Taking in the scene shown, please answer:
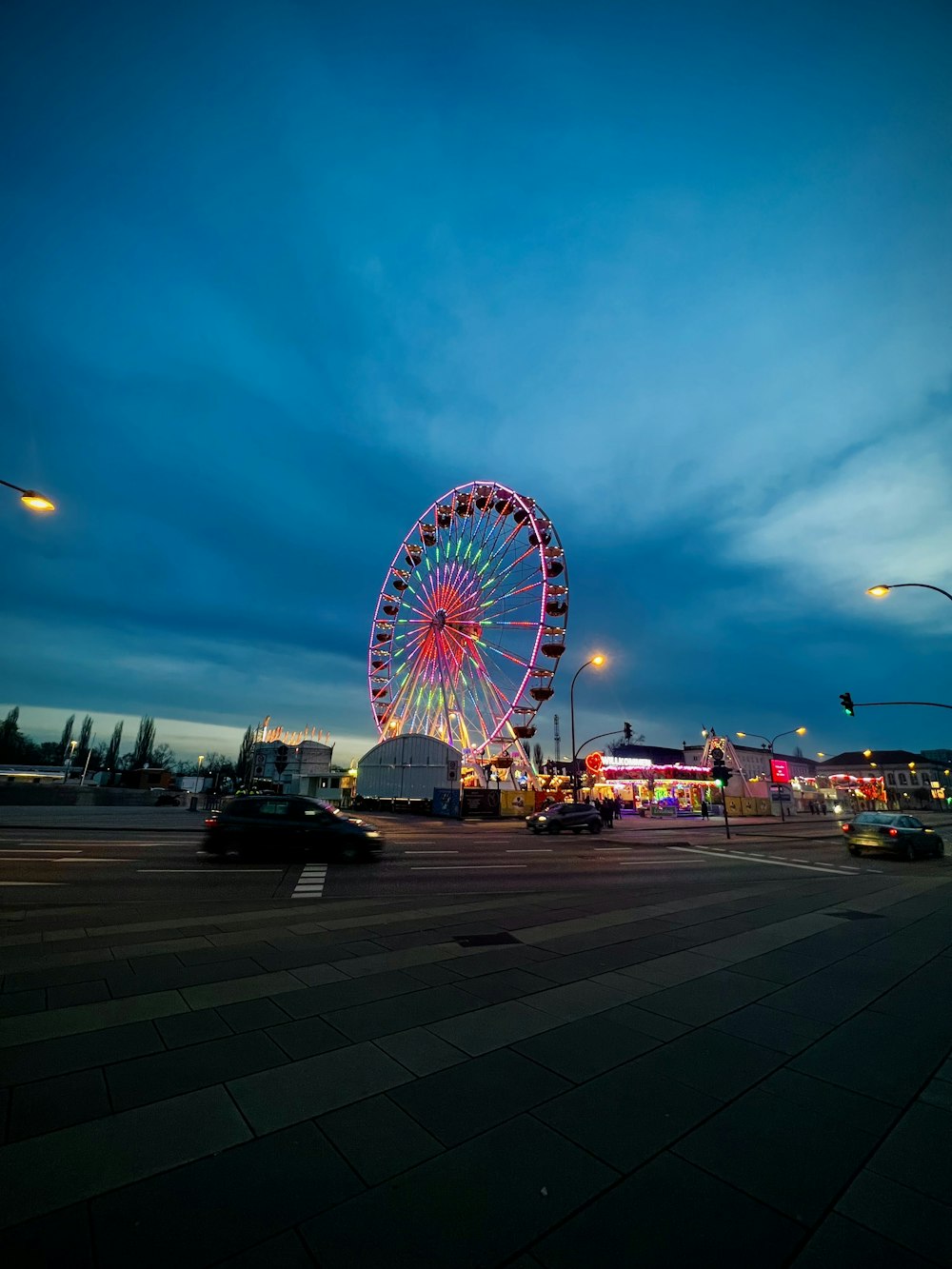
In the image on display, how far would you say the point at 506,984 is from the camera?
586 centimetres

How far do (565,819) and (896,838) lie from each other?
1501 cm

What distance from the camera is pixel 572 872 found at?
48.7 ft

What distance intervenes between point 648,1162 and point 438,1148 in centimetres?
112

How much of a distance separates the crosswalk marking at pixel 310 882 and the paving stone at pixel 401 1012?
5.66 meters

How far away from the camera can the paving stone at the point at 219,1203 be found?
2.39 metres

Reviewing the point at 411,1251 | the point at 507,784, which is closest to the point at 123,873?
the point at 411,1251

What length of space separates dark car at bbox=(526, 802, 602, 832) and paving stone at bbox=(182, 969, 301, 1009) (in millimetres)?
25950

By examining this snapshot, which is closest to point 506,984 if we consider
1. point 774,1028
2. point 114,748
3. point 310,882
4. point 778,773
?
point 774,1028

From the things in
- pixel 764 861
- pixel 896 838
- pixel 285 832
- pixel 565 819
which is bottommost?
pixel 764 861

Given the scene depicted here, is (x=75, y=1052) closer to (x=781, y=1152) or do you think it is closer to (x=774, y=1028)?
(x=781, y=1152)

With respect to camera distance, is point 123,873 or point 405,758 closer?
point 123,873

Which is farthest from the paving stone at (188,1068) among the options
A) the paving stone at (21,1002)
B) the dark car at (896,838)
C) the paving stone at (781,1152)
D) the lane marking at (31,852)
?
the dark car at (896,838)

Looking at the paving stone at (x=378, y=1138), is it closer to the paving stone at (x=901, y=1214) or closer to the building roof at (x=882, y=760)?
the paving stone at (x=901, y=1214)

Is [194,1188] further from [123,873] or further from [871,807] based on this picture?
[871,807]
